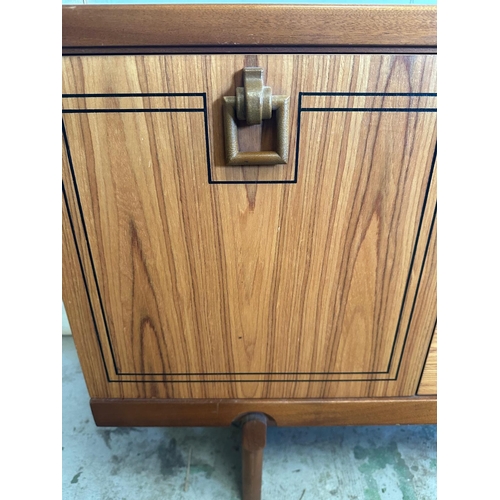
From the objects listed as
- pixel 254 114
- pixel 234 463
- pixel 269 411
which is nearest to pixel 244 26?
pixel 254 114

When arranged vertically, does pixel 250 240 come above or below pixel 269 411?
above

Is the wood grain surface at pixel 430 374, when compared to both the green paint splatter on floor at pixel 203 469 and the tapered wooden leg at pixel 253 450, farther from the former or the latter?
the green paint splatter on floor at pixel 203 469

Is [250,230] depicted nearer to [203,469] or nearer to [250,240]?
[250,240]

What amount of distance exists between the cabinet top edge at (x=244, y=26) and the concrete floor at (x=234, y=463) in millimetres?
674

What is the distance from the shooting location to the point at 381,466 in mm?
751

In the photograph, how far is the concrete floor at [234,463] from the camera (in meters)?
0.71

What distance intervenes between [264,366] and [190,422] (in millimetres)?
145

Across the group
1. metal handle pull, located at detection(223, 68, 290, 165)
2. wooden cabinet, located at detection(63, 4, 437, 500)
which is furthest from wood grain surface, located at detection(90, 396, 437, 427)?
metal handle pull, located at detection(223, 68, 290, 165)

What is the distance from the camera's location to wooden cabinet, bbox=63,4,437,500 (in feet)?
1.40

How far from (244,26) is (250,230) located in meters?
0.21

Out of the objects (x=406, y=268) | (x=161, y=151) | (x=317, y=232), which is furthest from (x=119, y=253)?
(x=406, y=268)

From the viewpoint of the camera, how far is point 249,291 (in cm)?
53

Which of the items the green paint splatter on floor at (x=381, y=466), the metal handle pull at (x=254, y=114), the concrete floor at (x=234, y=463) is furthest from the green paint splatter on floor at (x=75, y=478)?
the metal handle pull at (x=254, y=114)

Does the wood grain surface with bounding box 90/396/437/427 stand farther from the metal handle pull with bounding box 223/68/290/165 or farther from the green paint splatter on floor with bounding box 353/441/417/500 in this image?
the metal handle pull with bounding box 223/68/290/165
